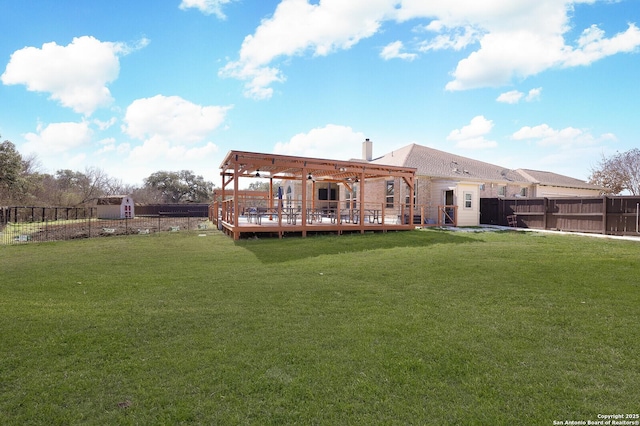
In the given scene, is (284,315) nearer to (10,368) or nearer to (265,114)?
(10,368)

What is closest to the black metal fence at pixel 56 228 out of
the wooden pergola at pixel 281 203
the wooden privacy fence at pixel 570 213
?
the wooden pergola at pixel 281 203

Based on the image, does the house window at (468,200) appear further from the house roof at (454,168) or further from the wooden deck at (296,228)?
the wooden deck at (296,228)

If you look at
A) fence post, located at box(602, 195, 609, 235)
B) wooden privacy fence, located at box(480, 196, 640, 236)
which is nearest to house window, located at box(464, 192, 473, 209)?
wooden privacy fence, located at box(480, 196, 640, 236)

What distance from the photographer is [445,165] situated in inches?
875

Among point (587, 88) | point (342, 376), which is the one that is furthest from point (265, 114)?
point (342, 376)

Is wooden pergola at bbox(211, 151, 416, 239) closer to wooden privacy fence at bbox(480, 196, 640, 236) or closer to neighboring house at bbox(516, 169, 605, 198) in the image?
wooden privacy fence at bbox(480, 196, 640, 236)

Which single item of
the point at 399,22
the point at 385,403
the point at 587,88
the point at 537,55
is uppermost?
the point at 399,22

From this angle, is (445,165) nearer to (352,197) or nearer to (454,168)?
(454,168)

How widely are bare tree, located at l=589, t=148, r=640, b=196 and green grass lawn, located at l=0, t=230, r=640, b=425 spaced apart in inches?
1546

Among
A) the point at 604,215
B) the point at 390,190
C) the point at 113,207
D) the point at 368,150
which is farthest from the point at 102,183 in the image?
the point at 604,215

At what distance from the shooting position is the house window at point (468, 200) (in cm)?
1917

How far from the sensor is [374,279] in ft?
20.6

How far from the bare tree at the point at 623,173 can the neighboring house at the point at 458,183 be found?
11307 millimetres

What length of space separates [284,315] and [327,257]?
4.48m
